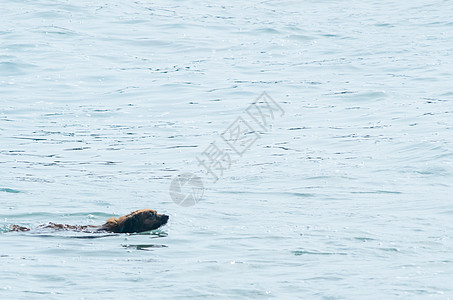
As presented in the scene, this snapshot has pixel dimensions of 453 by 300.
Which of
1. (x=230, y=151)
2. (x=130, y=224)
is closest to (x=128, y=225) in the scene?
(x=130, y=224)

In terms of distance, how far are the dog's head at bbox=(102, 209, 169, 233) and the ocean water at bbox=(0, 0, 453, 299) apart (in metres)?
0.11

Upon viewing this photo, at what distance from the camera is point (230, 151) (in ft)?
35.7

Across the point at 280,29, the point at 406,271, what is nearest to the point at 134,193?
the point at 406,271

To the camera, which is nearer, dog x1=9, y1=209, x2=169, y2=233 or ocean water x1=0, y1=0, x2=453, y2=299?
ocean water x1=0, y1=0, x2=453, y2=299

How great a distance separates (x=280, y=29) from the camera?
65.9ft

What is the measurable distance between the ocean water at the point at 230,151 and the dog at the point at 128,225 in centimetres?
10

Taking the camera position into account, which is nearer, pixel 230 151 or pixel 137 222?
pixel 137 222

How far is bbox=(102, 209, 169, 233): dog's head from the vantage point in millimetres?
7250

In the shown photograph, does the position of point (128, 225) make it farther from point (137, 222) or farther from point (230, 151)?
point (230, 151)

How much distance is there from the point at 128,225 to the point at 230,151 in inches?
150

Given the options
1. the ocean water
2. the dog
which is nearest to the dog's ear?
the dog

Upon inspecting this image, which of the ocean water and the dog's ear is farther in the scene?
the dog's ear

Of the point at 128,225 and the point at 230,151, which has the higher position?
the point at 230,151

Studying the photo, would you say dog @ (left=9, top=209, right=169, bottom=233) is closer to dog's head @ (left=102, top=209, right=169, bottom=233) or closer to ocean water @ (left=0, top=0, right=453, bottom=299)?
dog's head @ (left=102, top=209, right=169, bottom=233)
